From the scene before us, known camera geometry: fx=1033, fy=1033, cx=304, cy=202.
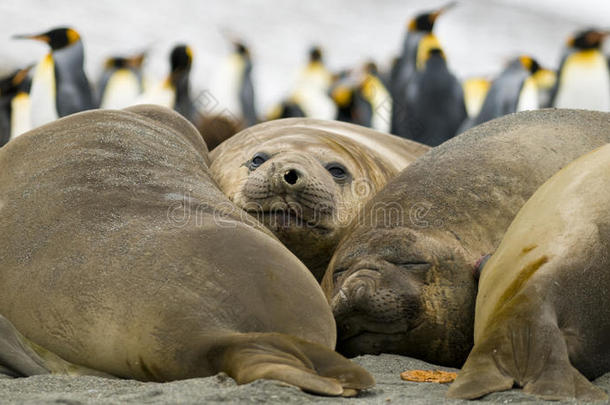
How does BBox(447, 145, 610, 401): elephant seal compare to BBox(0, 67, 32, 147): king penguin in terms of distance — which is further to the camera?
BBox(0, 67, 32, 147): king penguin

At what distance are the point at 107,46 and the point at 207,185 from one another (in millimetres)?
25646

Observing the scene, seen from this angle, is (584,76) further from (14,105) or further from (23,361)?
(23,361)

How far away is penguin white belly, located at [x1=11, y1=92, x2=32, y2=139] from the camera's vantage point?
10712 mm

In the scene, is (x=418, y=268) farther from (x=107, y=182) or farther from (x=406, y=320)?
(x=107, y=182)

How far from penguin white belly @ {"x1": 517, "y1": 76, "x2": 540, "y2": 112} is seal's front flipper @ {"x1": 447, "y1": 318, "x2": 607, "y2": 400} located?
9262 millimetres

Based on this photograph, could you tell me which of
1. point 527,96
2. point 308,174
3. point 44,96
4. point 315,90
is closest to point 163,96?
point 44,96

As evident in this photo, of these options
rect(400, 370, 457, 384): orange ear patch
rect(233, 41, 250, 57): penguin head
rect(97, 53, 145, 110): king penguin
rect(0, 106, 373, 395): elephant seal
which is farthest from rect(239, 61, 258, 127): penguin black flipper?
rect(400, 370, 457, 384): orange ear patch

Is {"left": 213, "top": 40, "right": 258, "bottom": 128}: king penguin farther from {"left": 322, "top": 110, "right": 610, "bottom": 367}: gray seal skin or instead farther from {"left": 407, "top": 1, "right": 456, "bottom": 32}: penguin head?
{"left": 322, "top": 110, "right": 610, "bottom": 367}: gray seal skin

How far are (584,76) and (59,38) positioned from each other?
6.26 metres

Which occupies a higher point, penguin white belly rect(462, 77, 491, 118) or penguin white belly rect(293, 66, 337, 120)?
penguin white belly rect(462, 77, 491, 118)

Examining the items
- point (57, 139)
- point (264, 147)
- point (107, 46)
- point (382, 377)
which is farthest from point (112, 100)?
point (107, 46)

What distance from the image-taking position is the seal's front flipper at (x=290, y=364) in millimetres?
2348

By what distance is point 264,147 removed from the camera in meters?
4.36

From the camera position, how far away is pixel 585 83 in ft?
36.9
